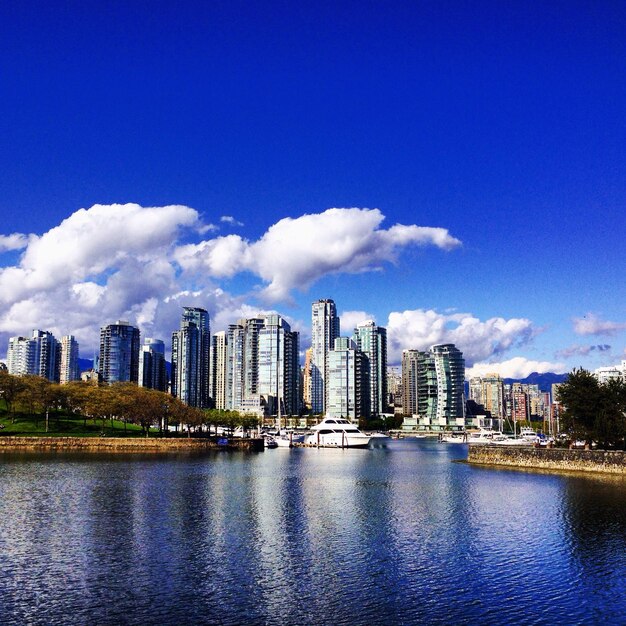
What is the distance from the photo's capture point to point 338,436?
179 m

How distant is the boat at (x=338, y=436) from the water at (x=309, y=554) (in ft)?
343

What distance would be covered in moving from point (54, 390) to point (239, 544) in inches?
4339

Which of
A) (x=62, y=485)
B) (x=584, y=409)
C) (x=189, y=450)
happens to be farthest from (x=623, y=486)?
(x=189, y=450)

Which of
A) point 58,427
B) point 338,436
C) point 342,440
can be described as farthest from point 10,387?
point 342,440

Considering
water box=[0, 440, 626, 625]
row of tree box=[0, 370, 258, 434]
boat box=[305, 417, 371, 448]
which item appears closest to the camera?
water box=[0, 440, 626, 625]

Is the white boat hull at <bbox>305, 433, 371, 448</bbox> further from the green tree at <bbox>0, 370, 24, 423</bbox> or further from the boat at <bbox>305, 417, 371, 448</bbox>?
the green tree at <bbox>0, 370, 24, 423</bbox>

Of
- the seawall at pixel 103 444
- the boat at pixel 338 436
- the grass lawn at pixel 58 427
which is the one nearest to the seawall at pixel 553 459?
the seawall at pixel 103 444

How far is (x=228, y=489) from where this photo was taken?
6988 centimetres

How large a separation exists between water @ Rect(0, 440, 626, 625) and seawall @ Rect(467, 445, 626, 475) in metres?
9.11

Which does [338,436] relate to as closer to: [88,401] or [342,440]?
[342,440]

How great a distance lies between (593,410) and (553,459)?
31.8ft

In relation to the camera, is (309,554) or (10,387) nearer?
(309,554)

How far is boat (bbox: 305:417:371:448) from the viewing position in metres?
177

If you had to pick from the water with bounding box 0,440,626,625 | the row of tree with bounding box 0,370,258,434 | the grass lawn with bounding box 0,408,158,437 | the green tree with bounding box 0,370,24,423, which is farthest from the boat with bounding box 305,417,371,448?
the water with bounding box 0,440,626,625
